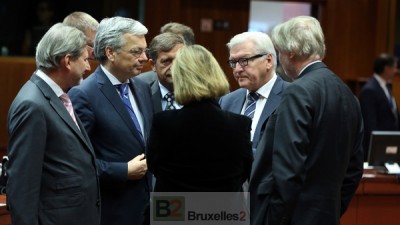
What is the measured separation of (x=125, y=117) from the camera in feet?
12.2

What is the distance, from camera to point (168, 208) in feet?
10.7

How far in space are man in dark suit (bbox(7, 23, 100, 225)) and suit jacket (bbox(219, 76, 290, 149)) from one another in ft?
2.85

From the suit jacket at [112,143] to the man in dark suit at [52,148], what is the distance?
264 mm

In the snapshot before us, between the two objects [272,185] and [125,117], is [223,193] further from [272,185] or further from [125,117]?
[125,117]

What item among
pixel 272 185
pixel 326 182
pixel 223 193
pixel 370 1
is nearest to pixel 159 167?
pixel 223 193

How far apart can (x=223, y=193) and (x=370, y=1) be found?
23.2ft

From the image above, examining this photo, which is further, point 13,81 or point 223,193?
point 13,81

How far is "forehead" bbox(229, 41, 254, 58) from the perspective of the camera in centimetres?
387

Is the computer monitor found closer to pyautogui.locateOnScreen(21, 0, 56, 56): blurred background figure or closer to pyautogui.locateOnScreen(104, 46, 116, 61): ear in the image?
pyautogui.locateOnScreen(104, 46, 116, 61): ear

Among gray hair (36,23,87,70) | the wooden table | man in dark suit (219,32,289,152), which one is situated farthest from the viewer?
the wooden table

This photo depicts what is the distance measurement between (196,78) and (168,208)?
1.98ft

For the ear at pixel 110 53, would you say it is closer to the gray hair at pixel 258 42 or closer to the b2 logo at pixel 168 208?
the gray hair at pixel 258 42

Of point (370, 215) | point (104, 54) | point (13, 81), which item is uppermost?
point (104, 54)
